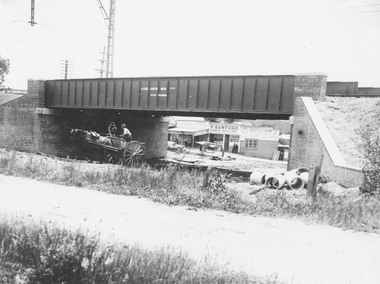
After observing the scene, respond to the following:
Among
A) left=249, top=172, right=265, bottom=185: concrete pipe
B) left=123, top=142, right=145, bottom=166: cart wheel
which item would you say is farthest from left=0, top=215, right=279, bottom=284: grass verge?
left=123, top=142, right=145, bottom=166: cart wheel

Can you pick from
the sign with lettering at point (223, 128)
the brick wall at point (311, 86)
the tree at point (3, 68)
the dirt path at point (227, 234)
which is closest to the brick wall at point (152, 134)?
the sign with lettering at point (223, 128)

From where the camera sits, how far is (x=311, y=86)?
18.6 m

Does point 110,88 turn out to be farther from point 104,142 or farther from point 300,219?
point 300,219

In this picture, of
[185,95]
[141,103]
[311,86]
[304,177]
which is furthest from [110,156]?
[304,177]

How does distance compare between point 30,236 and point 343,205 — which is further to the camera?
point 343,205

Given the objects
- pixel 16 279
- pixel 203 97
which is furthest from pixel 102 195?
pixel 203 97

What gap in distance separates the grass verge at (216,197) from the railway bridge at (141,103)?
933cm

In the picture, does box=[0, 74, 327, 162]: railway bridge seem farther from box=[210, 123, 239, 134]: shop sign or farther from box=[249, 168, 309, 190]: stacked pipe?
box=[210, 123, 239, 134]: shop sign

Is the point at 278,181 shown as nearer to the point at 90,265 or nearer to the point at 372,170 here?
the point at 372,170

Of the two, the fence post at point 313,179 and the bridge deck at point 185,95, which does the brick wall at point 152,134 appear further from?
the fence post at point 313,179

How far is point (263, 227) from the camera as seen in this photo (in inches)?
283

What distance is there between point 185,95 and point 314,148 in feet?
32.2

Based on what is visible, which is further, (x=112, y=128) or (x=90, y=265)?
(x=112, y=128)

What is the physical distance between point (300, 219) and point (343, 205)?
160cm
